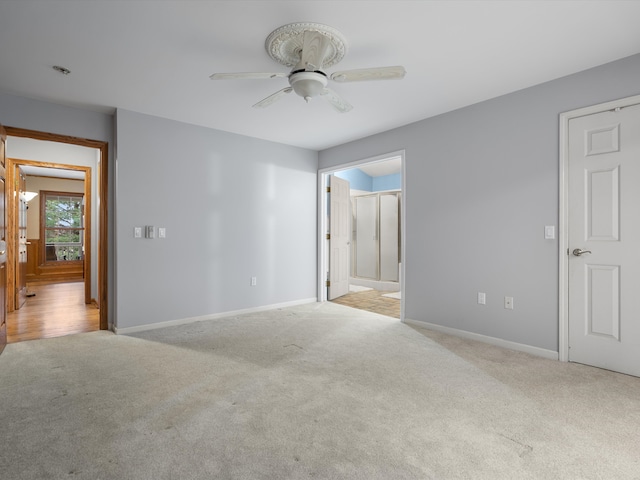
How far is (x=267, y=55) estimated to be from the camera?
261cm

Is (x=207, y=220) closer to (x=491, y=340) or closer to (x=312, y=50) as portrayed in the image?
(x=312, y=50)

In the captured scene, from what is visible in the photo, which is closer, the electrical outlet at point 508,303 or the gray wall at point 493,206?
the gray wall at point 493,206

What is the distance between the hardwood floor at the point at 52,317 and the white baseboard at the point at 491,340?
3.85m

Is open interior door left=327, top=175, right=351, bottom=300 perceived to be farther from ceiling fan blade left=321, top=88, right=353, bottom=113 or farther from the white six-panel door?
the white six-panel door

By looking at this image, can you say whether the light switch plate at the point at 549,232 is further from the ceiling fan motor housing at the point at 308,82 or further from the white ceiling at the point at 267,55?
the ceiling fan motor housing at the point at 308,82

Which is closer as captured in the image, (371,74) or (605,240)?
(371,74)

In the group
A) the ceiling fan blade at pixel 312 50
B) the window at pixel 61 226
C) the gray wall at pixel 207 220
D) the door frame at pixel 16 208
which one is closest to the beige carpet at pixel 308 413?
the gray wall at pixel 207 220

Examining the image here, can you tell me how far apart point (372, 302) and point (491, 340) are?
7.82ft

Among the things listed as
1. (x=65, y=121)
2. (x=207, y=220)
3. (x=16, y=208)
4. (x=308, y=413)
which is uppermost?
(x=65, y=121)

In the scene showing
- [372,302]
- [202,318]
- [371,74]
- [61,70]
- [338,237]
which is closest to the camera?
[371,74]

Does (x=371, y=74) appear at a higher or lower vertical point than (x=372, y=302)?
higher

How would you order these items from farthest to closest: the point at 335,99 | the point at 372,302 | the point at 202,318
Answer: the point at 372,302
the point at 202,318
the point at 335,99

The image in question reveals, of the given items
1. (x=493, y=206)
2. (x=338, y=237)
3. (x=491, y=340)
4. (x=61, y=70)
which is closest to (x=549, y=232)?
(x=493, y=206)

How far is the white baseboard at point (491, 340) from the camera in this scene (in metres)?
3.03
